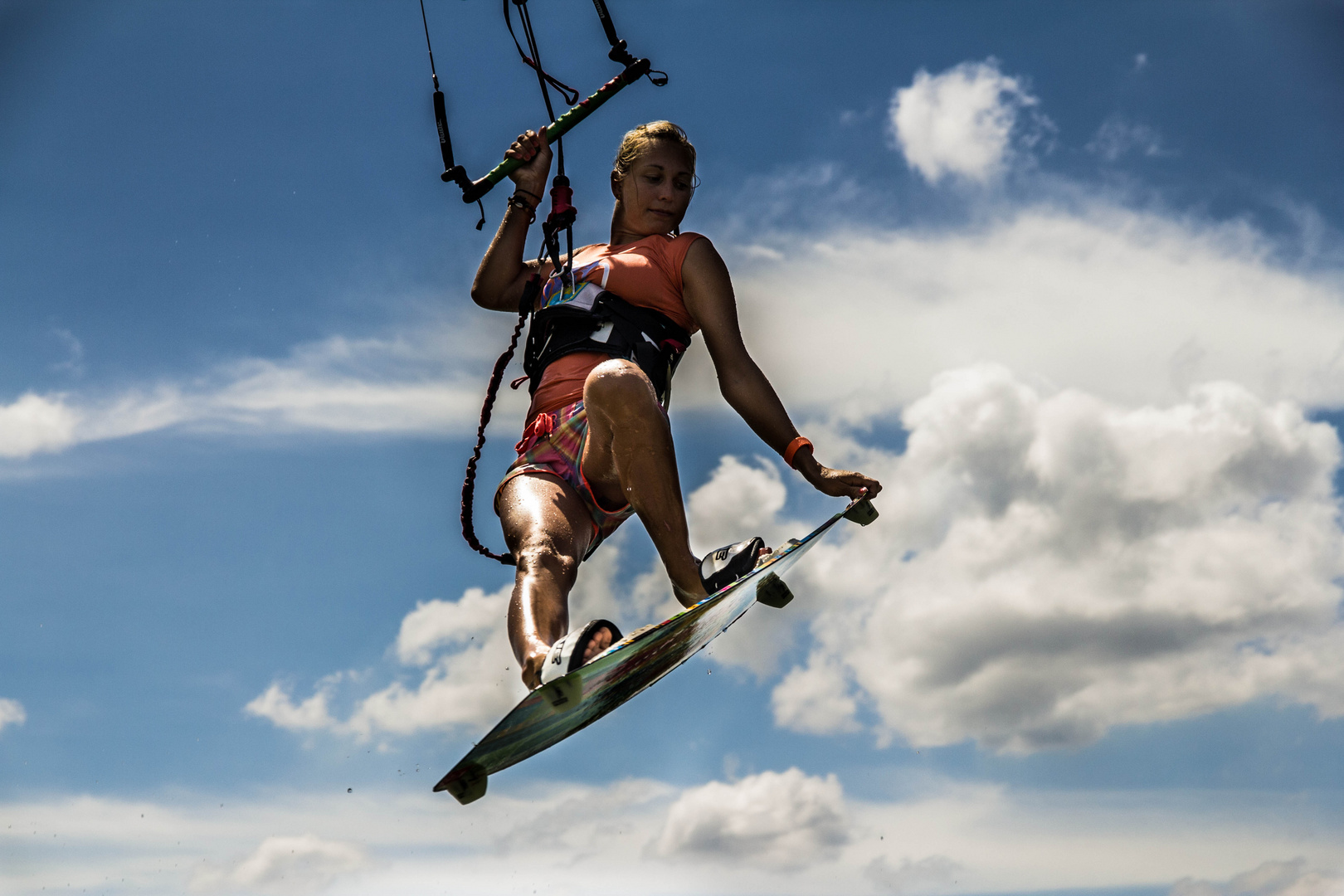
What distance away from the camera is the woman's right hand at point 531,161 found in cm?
612

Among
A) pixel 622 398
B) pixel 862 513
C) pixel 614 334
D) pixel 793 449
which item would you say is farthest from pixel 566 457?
pixel 862 513

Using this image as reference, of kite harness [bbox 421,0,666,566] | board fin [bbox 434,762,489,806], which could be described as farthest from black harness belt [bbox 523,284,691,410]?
board fin [bbox 434,762,489,806]

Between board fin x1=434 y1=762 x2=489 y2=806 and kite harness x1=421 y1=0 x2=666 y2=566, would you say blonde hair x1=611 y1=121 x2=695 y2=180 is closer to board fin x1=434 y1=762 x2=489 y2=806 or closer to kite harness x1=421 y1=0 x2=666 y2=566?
kite harness x1=421 y1=0 x2=666 y2=566

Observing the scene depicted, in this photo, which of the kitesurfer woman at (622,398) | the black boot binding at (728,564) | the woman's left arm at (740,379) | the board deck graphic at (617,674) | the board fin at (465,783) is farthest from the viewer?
the woman's left arm at (740,379)

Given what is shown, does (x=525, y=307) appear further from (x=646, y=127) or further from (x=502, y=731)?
(x=502, y=731)

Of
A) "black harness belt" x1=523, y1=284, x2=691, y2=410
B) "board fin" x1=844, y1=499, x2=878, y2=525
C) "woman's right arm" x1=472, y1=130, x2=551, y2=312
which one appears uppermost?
"woman's right arm" x1=472, y1=130, x2=551, y2=312

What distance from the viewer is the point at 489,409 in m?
6.11

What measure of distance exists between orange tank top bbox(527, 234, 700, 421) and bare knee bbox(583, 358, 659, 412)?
2.54ft

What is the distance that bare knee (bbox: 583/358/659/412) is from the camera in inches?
197

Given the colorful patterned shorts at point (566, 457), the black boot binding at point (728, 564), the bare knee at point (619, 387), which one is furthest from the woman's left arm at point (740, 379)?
the bare knee at point (619, 387)

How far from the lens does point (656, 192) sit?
20.6 feet

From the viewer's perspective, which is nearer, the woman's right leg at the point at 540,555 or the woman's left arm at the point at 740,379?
the woman's right leg at the point at 540,555

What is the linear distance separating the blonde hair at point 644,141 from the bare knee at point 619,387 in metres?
1.70

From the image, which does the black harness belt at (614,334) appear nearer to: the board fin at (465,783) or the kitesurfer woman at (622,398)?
the kitesurfer woman at (622,398)
